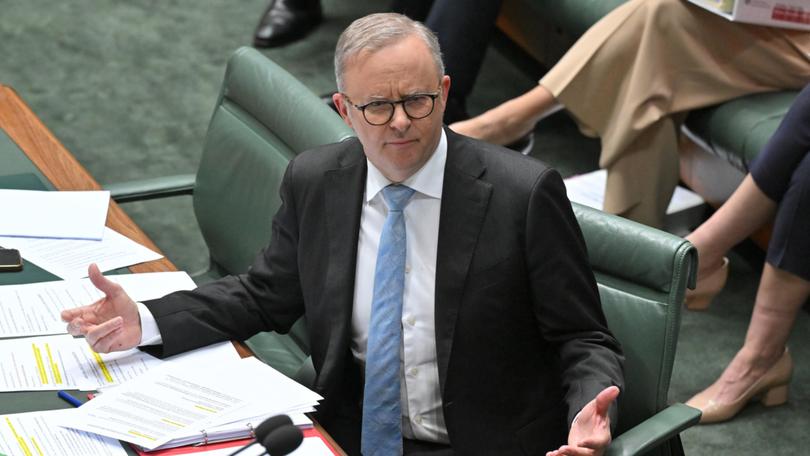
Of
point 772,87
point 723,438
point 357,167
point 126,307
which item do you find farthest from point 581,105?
point 126,307

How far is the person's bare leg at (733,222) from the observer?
3.17 m

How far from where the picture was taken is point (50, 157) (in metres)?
2.73

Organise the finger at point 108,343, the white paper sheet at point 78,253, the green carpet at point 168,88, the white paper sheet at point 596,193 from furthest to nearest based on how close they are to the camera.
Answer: the white paper sheet at point 596,193
the green carpet at point 168,88
the white paper sheet at point 78,253
the finger at point 108,343

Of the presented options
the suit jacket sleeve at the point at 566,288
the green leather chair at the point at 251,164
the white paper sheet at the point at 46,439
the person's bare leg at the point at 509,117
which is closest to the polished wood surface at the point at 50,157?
the green leather chair at the point at 251,164

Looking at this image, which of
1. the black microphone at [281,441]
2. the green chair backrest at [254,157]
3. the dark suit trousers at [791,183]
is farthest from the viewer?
the dark suit trousers at [791,183]

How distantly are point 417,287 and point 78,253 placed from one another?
702 mm

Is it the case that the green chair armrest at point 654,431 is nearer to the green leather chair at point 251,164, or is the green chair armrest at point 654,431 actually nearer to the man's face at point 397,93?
the man's face at point 397,93

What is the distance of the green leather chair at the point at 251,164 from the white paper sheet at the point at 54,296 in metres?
0.36

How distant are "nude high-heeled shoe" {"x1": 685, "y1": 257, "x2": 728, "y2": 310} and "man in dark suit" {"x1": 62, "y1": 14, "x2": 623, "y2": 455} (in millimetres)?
1337

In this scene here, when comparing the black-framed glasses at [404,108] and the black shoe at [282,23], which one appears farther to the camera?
the black shoe at [282,23]

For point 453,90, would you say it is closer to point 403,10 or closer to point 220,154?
point 403,10

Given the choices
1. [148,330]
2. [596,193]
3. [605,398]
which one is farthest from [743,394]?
[148,330]

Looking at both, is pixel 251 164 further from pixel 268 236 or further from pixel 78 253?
pixel 78 253

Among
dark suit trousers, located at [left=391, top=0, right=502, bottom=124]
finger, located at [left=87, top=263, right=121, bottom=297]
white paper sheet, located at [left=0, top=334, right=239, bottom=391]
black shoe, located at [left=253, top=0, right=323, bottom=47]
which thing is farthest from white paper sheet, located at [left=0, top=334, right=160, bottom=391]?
black shoe, located at [left=253, top=0, right=323, bottom=47]
